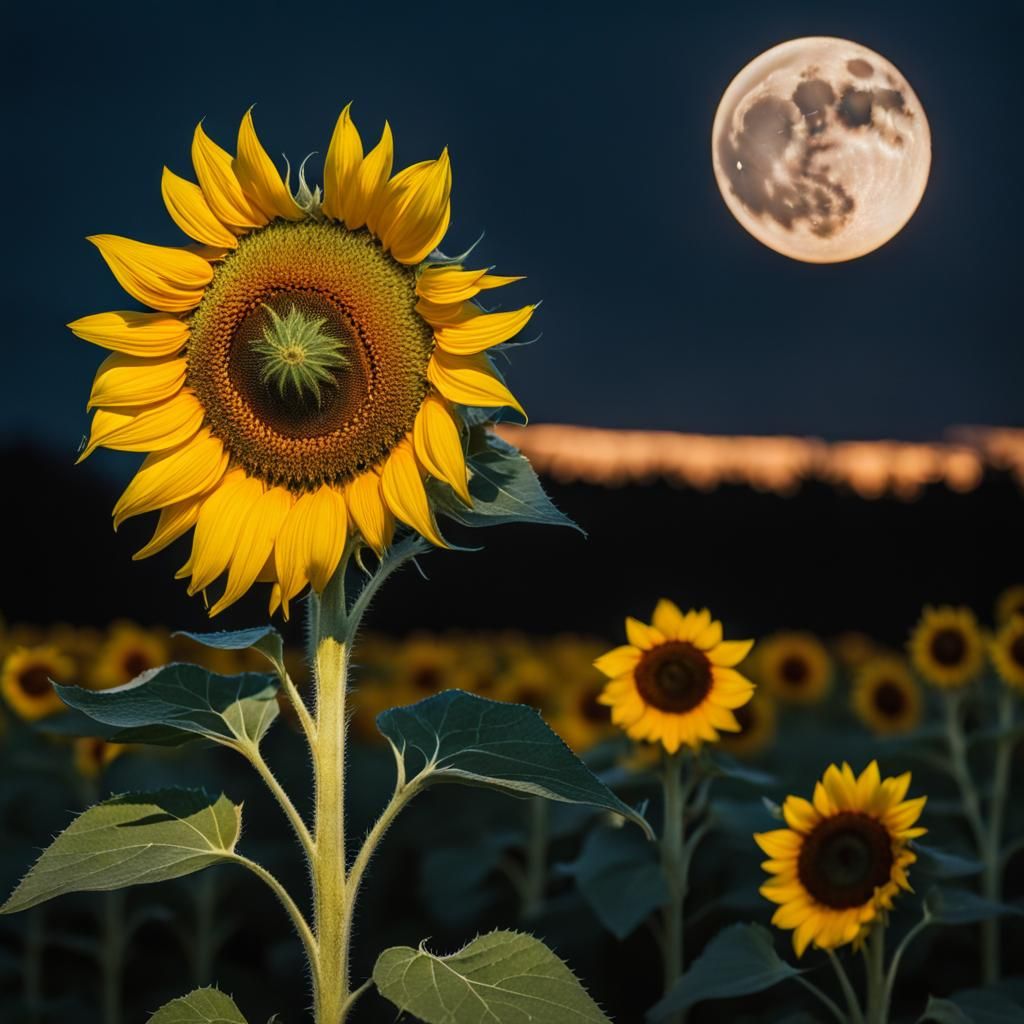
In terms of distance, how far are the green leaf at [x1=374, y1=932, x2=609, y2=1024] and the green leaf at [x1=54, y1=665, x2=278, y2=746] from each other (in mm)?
492

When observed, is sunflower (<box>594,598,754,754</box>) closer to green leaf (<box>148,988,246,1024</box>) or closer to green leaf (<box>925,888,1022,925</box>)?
green leaf (<box>925,888,1022,925</box>)

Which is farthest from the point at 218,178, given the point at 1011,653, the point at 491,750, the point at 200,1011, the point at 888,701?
the point at 888,701

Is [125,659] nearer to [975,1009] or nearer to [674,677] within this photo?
[674,677]

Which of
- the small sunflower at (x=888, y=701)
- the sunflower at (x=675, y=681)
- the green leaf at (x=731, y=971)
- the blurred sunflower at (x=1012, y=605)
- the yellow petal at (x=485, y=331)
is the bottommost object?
the green leaf at (x=731, y=971)

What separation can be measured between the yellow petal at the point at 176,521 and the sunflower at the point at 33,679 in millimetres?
3263

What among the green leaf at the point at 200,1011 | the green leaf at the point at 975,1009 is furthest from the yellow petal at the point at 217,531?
the green leaf at the point at 975,1009

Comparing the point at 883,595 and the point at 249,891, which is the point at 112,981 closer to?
the point at 249,891

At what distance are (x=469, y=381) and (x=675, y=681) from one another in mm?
1500

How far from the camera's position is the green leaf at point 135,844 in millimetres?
2232

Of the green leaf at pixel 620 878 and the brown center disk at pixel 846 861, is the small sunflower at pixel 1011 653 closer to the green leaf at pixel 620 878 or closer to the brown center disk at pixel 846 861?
the green leaf at pixel 620 878

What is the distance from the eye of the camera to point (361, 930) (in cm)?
588

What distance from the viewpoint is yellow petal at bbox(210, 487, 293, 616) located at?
236 centimetres

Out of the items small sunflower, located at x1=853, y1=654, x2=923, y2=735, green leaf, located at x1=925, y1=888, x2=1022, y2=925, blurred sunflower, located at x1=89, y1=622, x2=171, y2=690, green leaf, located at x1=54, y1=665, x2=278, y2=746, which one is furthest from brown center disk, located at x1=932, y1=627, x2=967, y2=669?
green leaf, located at x1=54, y1=665, x2=278, y2=746

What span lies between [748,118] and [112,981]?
3.87m
